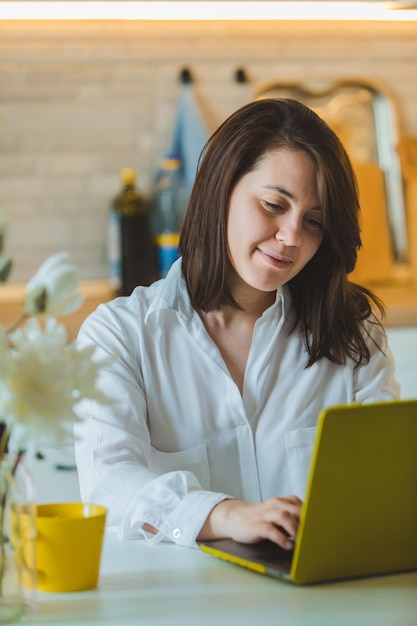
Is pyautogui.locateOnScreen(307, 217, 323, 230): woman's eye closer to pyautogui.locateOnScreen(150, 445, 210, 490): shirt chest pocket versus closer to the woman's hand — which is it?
pyautogui.locateOnScreen(150, 445, 210, 490): shirt chest pocket

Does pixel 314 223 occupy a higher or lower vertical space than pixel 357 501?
higher

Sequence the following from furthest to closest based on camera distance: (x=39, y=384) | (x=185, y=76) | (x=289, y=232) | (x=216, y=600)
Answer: (x=185, y=76) < (x=289, y=232) < (x=216, y=600) < (x=39, y=384)

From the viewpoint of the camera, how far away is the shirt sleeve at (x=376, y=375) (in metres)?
1.76

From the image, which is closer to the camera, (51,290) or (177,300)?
(51,290)

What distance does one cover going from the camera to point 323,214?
5.31 feet

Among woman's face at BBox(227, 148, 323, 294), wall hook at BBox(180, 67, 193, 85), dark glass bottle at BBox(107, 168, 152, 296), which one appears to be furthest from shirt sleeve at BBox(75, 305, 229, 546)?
wall hook at BBox(180, 67, 193, 85)

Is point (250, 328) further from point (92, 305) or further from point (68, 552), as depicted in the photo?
point (92, 305)

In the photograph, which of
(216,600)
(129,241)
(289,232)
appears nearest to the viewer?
(216,600)

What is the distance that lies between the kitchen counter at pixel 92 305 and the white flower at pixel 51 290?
76.0 inches

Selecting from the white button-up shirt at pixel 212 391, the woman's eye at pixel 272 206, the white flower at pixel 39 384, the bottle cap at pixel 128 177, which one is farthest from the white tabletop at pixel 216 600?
the bottle cap at pixel 128 177

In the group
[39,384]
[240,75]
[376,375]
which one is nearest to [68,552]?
[39,384]

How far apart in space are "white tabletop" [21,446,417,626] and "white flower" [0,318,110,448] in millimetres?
216

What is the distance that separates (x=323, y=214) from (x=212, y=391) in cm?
34

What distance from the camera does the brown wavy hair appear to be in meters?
1.65
